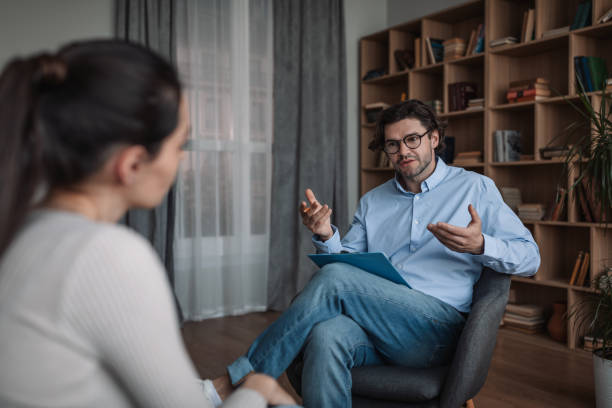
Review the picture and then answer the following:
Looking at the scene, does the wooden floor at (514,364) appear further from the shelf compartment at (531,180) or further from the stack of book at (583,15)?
the stack of book at (583,15)

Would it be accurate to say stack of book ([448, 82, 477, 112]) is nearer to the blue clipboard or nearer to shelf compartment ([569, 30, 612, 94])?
shelf compartment ([569, 30, 612, 94])

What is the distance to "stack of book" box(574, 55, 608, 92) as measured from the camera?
9.84 ft

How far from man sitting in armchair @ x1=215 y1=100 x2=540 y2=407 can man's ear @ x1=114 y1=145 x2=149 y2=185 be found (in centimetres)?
72

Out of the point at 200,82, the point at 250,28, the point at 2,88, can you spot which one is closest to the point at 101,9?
the point at 200,82

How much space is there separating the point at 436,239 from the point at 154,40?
250cm

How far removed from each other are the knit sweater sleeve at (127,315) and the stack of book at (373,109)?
392 cm

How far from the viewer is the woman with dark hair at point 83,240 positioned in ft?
1.88

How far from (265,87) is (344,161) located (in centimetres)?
91

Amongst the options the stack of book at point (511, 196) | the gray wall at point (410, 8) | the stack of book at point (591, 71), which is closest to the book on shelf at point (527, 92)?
the stack of book at point (591, 71)

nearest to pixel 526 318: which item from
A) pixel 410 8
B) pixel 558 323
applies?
pixel 558 323

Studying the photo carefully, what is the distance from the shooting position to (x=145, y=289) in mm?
592

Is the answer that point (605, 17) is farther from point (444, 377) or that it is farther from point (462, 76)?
point (444, 377)

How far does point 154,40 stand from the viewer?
3.47 metres

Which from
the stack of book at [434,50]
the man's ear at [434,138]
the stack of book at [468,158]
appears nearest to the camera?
the man's ear at [434,138]
